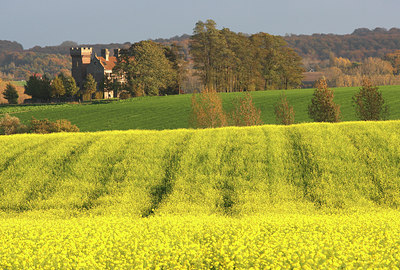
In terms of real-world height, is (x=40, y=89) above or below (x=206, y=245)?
above

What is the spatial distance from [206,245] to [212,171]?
1058cm

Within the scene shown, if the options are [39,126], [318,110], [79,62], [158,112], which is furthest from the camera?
[79,62]

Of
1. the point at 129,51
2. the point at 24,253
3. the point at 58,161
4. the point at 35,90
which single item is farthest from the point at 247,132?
the point at 35,90

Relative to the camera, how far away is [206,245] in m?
11.4

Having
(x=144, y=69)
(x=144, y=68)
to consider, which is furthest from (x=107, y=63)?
(x=144, y=69)

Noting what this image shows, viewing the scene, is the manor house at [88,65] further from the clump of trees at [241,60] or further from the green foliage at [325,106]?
the green foliage at [325,106]

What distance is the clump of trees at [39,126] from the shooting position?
45688 millimetres

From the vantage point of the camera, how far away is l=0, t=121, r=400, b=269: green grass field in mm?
10961

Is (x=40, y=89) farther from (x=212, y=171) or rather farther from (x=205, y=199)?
(x=205, y=199)

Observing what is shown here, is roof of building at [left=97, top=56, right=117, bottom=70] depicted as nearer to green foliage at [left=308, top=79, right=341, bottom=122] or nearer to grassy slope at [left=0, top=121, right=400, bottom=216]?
green foliage at [left=308, top=79, right=341, bottom=122]

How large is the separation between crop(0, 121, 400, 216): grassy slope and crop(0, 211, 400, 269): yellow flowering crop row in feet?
16.4

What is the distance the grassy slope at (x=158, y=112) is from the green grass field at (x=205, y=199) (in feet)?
118

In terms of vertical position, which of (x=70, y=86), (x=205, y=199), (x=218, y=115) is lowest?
(x=205, y=199)

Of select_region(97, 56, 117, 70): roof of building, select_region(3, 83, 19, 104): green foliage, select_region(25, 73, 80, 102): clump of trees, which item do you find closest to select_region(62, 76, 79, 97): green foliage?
select_region(25, 73, 80, 102): clump of trees
